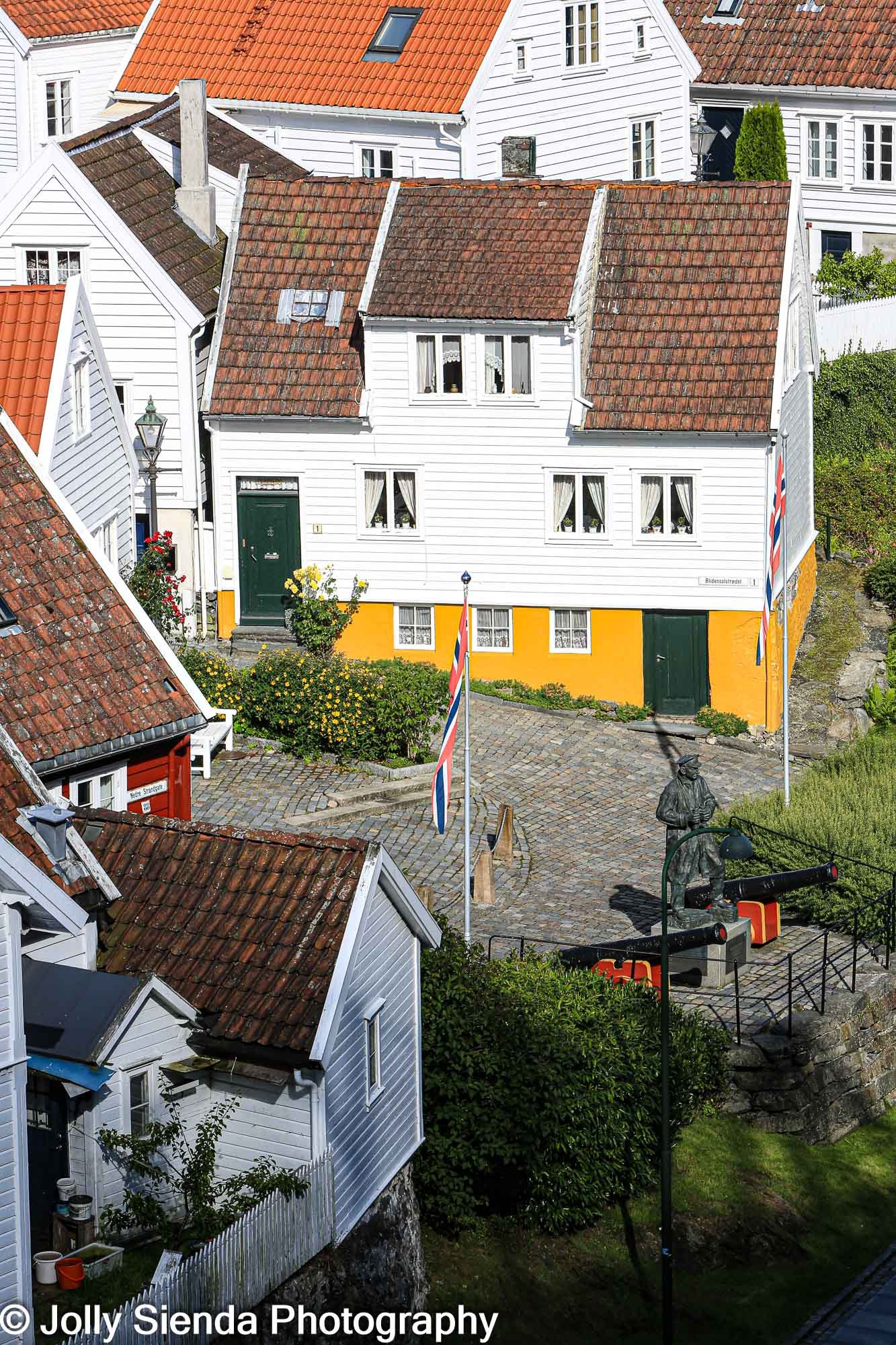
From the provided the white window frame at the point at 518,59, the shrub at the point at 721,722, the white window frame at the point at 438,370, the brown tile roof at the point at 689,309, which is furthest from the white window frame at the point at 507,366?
the white window frame at the point at 518,59

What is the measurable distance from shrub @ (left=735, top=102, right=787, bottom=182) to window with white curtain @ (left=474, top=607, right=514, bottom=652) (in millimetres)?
17298

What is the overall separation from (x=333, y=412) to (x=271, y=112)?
1572cm

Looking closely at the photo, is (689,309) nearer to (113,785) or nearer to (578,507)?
(578,507)

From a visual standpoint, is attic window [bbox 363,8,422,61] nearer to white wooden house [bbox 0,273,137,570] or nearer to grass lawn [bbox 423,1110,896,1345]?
white wooden house [bbox 0,273,137,570]

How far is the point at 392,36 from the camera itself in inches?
2064

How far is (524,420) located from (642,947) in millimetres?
14201

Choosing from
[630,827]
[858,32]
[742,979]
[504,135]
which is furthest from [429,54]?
[742,979]

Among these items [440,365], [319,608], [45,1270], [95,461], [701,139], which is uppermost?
[701,139]

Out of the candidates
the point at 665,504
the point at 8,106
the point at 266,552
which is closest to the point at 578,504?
the point at 665,504

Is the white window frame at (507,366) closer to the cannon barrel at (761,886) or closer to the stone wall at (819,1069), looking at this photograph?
the cannon barrel at (761,886)

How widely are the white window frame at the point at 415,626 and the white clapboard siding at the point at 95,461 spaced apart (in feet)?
19.4

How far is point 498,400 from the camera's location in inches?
1543

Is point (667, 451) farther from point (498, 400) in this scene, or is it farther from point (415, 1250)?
point (415, 1250)

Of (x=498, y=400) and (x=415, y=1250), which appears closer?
(x=415, y=1250)
